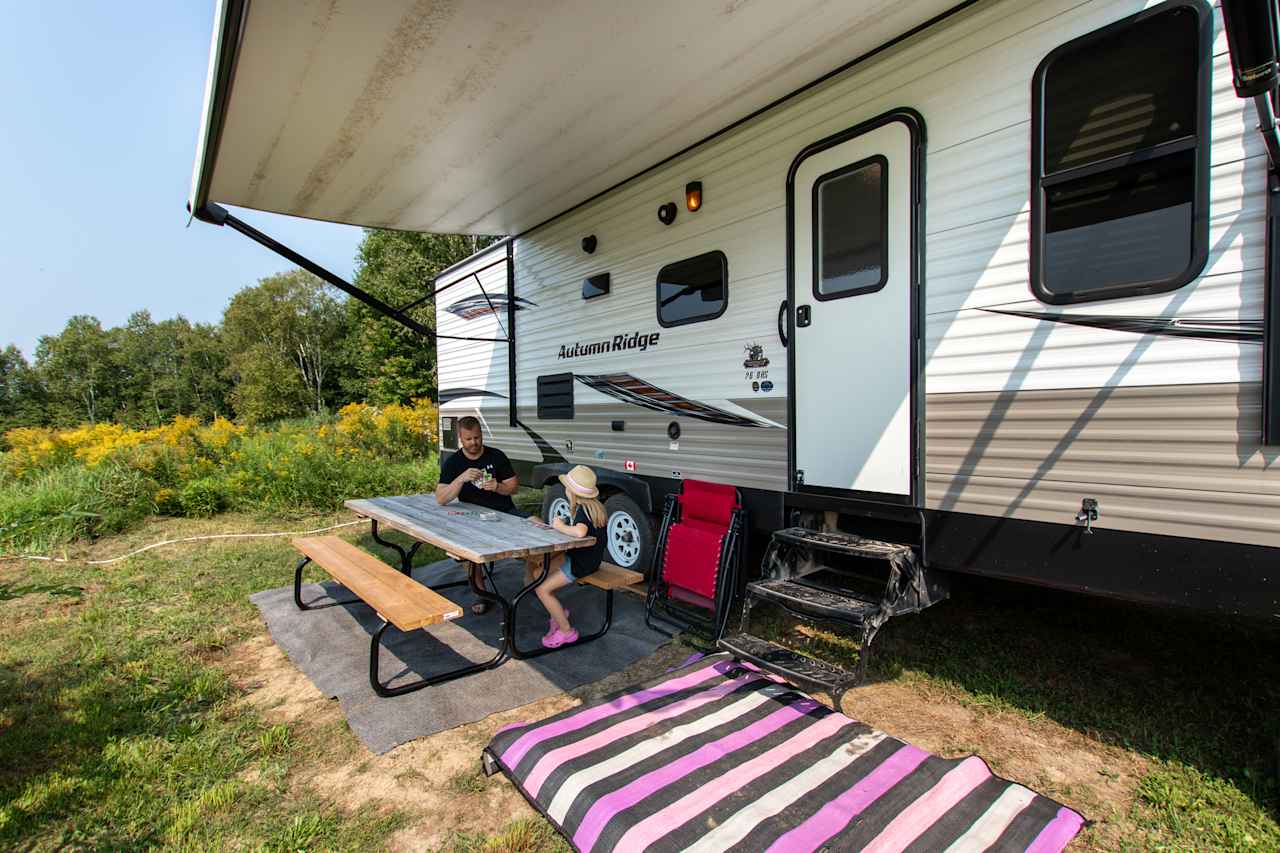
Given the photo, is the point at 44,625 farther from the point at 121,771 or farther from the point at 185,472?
the point at 185,472

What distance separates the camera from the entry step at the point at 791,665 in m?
2.74

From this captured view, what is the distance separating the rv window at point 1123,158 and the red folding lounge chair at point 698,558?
6.44 ft

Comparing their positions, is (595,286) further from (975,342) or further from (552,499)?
(975,342)

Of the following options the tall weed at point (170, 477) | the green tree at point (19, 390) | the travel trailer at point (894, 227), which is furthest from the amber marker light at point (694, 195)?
the green tree at point (19, 390)

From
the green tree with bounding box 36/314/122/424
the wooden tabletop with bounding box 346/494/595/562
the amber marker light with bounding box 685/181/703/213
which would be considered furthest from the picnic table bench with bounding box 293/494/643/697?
the green tree with bounding box 36/314/122/424

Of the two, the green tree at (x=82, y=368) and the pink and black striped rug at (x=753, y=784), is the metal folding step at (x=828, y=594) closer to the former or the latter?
the pink and black striped rug at (x=753, y=784)

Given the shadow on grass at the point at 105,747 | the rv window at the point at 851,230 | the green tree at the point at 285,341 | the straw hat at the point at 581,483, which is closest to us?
the shadow on grass at the point at 105,747

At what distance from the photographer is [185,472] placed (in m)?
7.66

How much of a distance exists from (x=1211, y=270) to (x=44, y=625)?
21.3 feet

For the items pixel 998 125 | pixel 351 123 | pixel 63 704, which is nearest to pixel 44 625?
pixel 63 704

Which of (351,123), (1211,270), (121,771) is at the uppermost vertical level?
(351,123)

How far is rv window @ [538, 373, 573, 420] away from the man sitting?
87 centimetres

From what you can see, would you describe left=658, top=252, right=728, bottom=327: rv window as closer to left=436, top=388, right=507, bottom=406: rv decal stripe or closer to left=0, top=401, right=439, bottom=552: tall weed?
left=436, top=388, right=507, bottom=406: rv decal stripe

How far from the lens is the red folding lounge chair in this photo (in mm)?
3547
